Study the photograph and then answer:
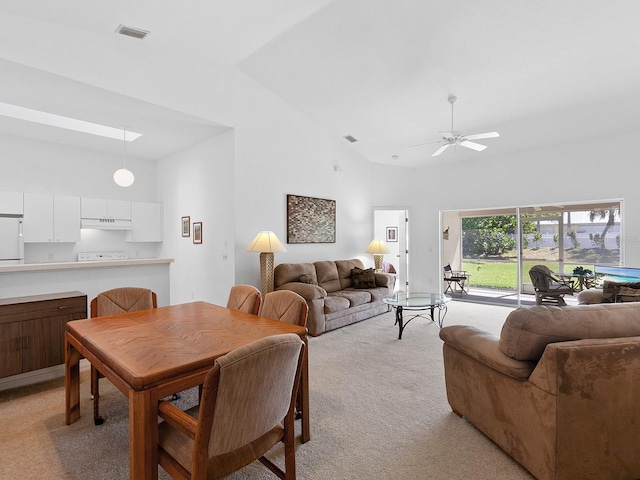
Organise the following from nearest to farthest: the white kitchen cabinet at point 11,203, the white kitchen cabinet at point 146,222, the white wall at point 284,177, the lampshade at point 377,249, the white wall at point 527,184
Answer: the white kitchen cabinet at point 11,203 → the white wall at point 284,177 → the white wall at point 527,184 → the white kitchen cabinet at point 146,222 → the lampshade at point 377,249

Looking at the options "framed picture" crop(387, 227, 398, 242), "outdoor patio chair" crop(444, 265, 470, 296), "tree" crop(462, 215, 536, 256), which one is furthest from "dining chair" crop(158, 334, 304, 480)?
"framed picture" crop(387, 227, 398, 242)

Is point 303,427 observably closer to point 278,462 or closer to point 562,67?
point 278,462

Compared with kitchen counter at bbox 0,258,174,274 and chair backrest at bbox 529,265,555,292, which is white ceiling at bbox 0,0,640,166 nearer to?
kitchen counter at bbox 0,258,174,274

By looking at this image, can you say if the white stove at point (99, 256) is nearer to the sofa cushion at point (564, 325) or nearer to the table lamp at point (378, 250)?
the table lamp at point (378, 250)

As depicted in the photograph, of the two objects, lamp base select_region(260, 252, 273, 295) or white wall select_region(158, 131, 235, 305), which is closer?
lamp base select_region(260, 252, 273, 295)

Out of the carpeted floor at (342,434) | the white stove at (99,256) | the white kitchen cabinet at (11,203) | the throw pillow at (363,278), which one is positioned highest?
the white kitchen cabinet at (11,203)

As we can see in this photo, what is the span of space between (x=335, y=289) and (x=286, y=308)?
3.56 meters

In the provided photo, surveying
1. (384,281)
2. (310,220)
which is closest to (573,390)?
(384,281)

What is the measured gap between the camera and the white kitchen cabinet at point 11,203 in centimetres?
507

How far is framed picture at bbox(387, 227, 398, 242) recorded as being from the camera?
863cm

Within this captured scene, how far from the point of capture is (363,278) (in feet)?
20.3

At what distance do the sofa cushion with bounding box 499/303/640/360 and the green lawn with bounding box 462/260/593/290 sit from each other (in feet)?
17.4

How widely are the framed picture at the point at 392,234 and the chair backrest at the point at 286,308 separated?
6.38 m

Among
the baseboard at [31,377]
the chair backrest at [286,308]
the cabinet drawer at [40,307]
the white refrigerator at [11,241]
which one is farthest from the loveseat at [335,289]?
the white refrigerator at [11,241]
